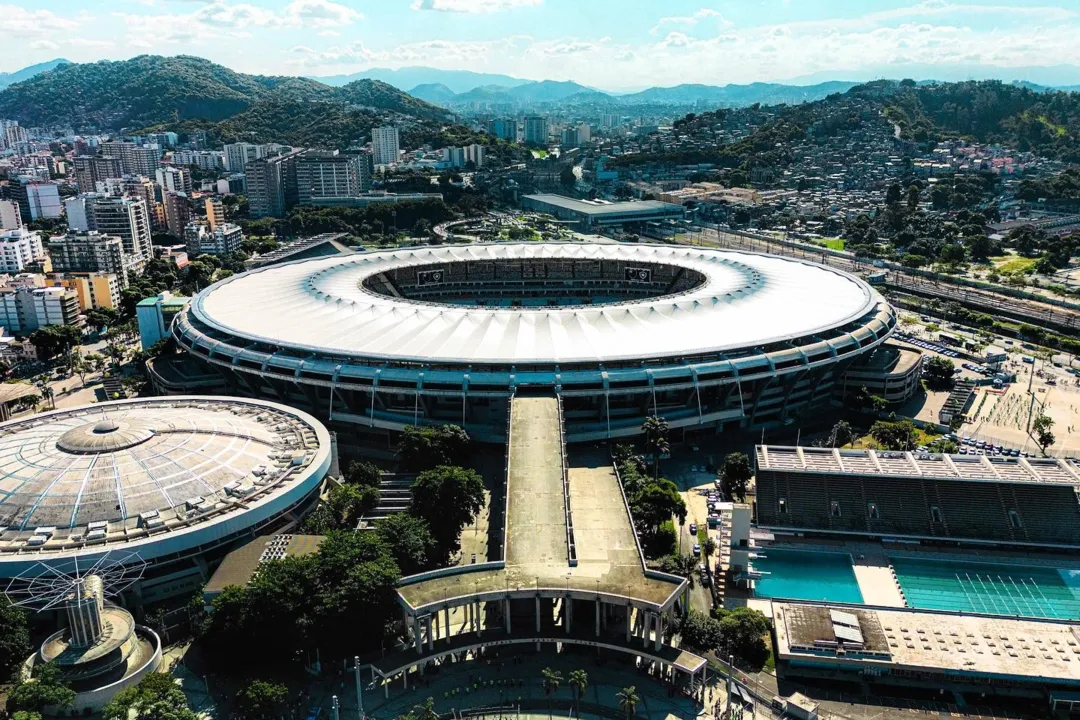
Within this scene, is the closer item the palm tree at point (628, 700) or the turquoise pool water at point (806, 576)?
the palm tree at point (628, 700)

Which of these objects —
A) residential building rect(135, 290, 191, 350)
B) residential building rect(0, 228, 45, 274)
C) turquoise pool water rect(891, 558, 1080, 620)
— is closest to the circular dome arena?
residential building rect(135, 290, 191, 350)

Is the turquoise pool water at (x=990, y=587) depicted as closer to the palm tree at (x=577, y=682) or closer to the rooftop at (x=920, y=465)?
the rooftop at (x=920, y=465)

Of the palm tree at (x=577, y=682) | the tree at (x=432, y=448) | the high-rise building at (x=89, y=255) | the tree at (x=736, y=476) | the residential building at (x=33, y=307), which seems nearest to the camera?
the palm tree at (x=577, y=682)

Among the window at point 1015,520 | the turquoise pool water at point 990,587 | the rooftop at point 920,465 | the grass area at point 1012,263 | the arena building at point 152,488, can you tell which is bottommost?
the turquoise pool water at point 990,587

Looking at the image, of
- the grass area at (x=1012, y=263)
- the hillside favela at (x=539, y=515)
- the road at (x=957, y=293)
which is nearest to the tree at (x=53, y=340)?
the hillside favela at (x=539, y=515)

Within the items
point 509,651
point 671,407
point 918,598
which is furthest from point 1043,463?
point 509,651

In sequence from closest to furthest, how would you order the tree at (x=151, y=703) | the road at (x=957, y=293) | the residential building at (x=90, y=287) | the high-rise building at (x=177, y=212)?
1. the tree at (x=151, y=703)
2. the road at (x=957, y=293)
3. the residential building at (x=90, y=287)
4. the high-rise building at (x=177, y=212)
